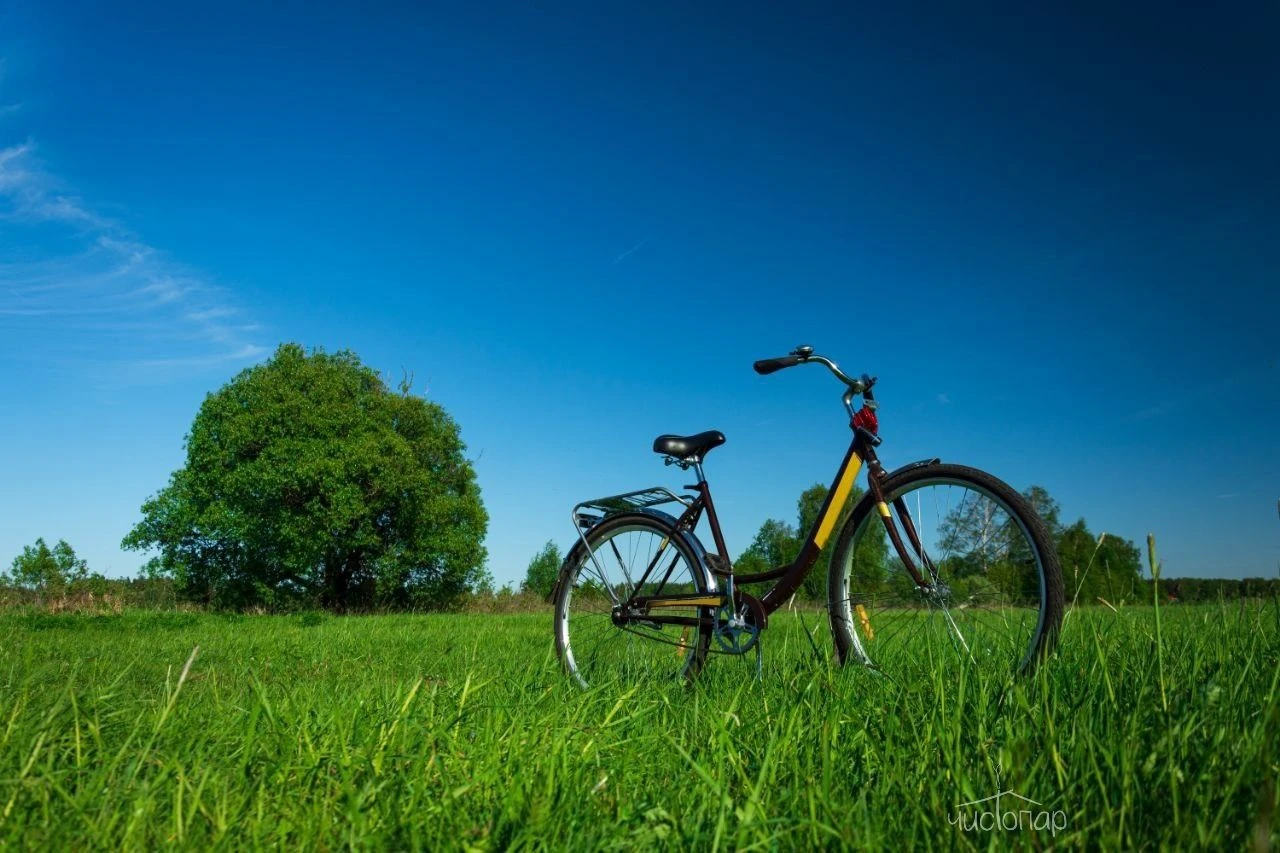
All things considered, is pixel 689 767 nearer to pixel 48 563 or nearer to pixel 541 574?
pixel 541 574

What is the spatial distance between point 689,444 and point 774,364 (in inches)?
32.1

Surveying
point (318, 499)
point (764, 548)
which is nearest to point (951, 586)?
point (764, 548)

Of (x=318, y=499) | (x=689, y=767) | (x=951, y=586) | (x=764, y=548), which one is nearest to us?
(x=689, y=767)

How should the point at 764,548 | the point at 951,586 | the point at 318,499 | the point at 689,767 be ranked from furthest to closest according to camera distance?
the point at 318,499 < the point at 764,548 < the point at 951,586 < the point at 689,767

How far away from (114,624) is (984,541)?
47.1 ft

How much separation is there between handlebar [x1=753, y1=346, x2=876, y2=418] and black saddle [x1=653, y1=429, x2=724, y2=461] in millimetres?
588

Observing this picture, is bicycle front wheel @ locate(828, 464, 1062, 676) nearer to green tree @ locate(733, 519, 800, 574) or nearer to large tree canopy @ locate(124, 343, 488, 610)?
green tree @ locate(733, 519, 800, 574)

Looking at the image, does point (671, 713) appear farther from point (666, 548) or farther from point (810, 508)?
point (810, 508)

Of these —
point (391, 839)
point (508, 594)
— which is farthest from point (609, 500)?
point (508, 594)

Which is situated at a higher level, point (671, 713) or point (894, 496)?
point (894, 496)

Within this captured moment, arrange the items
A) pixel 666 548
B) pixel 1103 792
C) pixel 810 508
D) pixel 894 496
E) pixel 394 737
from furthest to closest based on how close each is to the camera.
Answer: pixel 810 508 → pixel 666 548 → pixel 894 496 → pixel 394 737 → pixel 1103 792

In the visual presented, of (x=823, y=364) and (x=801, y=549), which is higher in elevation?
(x=823, y=364)

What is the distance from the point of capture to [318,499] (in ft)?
86.9

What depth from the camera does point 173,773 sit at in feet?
7.68
